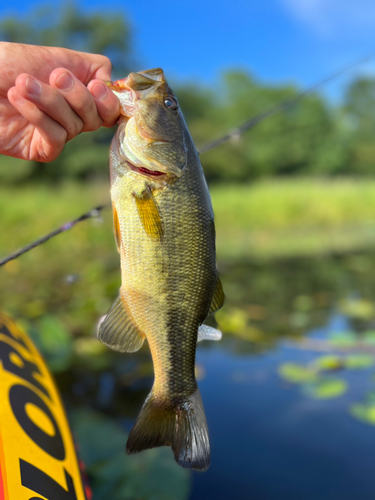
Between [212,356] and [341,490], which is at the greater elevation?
[212,356]

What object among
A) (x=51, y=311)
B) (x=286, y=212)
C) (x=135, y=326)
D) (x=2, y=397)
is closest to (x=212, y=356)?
(x=51, y=311)

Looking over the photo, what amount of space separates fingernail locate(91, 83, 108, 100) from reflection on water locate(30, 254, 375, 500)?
2.38 m

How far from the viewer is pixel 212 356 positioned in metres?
4.68

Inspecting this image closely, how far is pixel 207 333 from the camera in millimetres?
1469

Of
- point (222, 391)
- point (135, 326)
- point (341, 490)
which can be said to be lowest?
point (341, 490)

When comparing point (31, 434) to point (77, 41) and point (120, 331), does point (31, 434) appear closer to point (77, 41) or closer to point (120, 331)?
point (120, 331)

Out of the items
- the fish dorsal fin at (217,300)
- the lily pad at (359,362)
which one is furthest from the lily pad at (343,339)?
the fish dorsal fin at (217,300)

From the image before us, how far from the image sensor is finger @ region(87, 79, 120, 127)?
4.56ft

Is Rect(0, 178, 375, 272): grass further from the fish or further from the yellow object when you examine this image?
the fish

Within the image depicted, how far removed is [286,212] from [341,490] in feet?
48.5

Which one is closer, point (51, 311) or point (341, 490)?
point (341, 490)

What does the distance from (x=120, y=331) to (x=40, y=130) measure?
72 centimetres

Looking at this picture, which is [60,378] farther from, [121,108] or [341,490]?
[121,108]

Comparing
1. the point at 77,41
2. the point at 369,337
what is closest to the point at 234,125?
the point at 77,41
